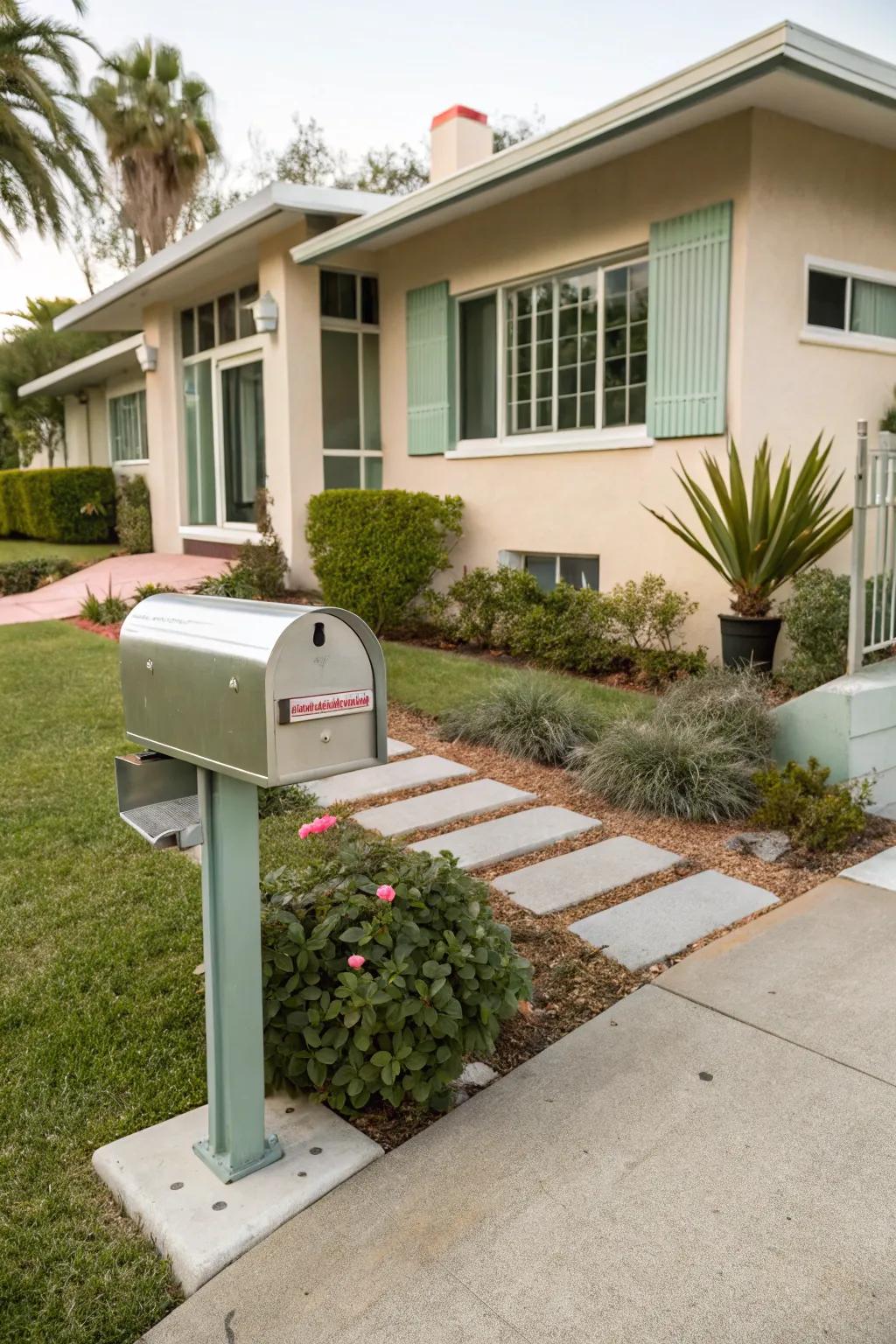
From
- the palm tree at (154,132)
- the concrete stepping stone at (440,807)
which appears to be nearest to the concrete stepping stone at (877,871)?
the concrete stepping stone at (440,807)

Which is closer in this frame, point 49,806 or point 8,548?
point 49,806

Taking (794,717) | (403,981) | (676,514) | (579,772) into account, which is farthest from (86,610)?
(403,981)

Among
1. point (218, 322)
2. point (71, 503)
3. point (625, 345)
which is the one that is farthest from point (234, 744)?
point (71, 503)

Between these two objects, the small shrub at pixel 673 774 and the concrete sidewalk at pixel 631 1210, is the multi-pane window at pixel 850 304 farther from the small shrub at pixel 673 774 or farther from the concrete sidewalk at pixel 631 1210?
the concrete sidewalk at pixel 631 1210

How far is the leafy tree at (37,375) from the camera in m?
24.7

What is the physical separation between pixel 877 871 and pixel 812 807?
0.42 meters

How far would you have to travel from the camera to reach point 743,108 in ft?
22.8

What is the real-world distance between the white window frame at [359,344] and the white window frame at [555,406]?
1497 mm

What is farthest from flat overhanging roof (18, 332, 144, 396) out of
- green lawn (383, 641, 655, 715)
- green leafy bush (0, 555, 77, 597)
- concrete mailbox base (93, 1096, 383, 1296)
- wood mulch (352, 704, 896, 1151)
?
concrete mailbox base (93, 1096, 383, 1296)

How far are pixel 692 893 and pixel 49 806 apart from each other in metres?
2.92

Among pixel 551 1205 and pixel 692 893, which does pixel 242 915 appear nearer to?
pixel 551 1205

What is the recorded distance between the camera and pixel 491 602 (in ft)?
28.1

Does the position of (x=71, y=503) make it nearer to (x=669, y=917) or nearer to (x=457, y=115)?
(x=457, y=115)

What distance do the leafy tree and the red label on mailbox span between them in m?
24.6
